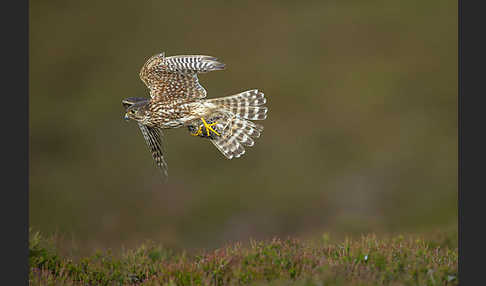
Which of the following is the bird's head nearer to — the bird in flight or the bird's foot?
the bird in flight

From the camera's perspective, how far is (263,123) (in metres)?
19.9

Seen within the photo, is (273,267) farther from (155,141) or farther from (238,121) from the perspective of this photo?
(155,141)

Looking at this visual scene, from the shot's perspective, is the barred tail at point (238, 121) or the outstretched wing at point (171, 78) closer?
the outstretched wing at point (171, 78)

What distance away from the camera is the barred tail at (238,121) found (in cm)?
760

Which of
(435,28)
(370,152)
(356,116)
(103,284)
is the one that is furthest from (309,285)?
(435,28)

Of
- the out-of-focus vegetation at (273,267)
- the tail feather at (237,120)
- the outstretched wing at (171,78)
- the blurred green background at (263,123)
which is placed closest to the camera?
the out-of-focus vegetation at (273,267)

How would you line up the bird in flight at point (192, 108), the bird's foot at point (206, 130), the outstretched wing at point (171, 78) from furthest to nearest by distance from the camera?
the outstretched wing at point (171, 78), the bird in flight at point (192, 108), the bird's foot at point (206, 130)

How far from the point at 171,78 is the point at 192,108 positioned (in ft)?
1.88

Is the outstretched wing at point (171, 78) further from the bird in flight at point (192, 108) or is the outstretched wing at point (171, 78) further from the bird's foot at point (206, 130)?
the bird's foot at point (206, 130)

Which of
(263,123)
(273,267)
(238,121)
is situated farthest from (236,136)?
(263,123)

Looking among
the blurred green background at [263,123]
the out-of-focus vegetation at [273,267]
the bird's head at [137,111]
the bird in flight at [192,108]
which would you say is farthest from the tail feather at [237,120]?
the blurred green background at [263,123]

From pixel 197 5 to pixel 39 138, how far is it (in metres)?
9.83

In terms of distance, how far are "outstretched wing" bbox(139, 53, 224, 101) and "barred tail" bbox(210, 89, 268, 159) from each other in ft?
1.29

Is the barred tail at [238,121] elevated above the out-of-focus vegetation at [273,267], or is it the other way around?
the barred tail at [238,121]
